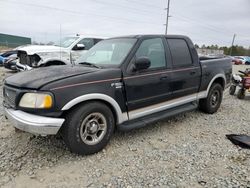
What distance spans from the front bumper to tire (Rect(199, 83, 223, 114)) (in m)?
3.70

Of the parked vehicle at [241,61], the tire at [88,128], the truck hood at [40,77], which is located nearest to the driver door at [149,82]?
the tire at [88,128]

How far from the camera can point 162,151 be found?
3.38 metres

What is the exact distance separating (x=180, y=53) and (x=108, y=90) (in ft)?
6.57

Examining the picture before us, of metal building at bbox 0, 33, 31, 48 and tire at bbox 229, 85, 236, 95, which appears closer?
tire at bbox 229, 85, 236, 95

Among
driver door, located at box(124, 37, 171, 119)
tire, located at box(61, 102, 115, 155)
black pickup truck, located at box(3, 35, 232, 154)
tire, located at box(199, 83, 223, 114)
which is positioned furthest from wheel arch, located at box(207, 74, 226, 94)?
tire, located at box(61, 102, 115, 155)

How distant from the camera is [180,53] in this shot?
4367mm

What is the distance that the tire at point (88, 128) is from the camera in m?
2.90

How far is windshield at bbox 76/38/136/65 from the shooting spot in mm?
3633

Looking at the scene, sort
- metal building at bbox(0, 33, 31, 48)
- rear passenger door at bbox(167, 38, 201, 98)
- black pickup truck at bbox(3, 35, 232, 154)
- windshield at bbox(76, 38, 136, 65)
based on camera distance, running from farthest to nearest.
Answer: metal building at bbox(0, 33, 31, 48) → rear passenger door at bbox(167, 38, 201, 98) → windshield at bbox(76, 38, 136, 65) → black pickup truck at bbox(3, 35, 232, 154)

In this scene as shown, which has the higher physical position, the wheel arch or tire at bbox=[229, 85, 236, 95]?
the wheel arch

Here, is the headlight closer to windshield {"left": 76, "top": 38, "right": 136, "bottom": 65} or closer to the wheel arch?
windshield {"left": 76, "top": 38, "right": 136, "bottom": 65}

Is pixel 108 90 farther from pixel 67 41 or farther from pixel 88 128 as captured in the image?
pixel 67 41

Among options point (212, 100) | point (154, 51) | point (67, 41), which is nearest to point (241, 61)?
point (67, 41)

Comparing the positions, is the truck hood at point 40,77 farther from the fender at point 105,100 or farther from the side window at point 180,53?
the side window at point 180,53
